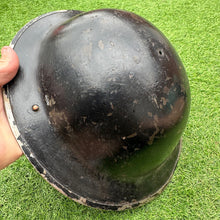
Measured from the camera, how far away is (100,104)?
923 millimetres

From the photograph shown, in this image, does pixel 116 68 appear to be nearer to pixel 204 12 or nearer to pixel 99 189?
pixel 99 189

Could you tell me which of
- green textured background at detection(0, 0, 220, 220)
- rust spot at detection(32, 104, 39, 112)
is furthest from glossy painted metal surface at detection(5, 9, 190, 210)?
green textured background at detection(0, 0, 220, 220)

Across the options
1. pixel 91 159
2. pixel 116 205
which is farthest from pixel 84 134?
pixel 116 205

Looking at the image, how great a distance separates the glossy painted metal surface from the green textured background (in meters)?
0.53

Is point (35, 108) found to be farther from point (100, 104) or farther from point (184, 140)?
point (184, 140)

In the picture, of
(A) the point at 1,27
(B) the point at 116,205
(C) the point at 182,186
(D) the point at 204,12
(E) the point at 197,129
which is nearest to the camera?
(B) the point at 116,205

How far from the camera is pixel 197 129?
185 centimetres

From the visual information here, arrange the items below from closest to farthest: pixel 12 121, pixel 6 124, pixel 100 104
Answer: pixel 100 104 → pixel 12 121 → pixel 6 124

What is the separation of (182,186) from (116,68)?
1126mm

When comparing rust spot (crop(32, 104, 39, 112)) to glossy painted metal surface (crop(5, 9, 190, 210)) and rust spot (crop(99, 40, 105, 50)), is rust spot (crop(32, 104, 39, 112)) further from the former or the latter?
rust spot (crop(99, 40, 105, 50))

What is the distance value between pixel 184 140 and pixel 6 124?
1262mm

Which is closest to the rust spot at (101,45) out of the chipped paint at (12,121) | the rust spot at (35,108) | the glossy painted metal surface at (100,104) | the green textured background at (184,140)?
the glossy painted metal surface at (100,104)

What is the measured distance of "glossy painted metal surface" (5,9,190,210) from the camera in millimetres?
917

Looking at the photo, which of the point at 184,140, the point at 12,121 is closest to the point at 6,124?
the point at 12,121
